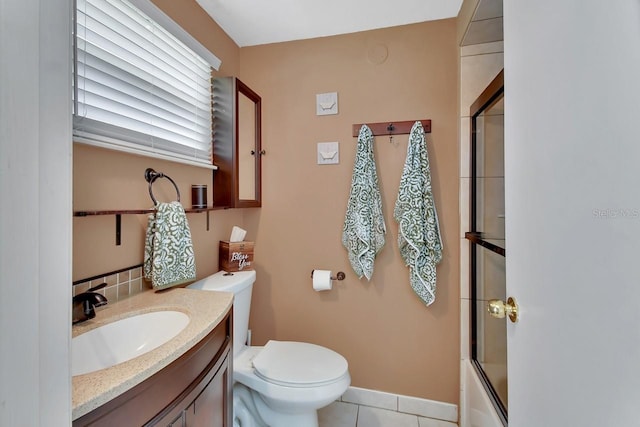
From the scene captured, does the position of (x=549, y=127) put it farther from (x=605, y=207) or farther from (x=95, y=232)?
(x=95, y=232)

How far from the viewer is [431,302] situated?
1629mm

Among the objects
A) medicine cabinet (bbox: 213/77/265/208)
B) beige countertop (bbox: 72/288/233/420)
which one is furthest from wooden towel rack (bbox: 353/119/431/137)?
beige countertop (bbox: 72/288/233/420)

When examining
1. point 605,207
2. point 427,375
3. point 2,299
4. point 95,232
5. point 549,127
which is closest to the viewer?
point 2,299

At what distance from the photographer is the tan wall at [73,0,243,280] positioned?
0.99 m

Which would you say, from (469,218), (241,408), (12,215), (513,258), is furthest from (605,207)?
(241,408)

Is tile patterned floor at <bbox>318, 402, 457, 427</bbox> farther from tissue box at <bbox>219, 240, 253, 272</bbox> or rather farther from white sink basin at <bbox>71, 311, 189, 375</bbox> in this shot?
white sink basin at <bbox>71, 311, 189, 375</bbox>

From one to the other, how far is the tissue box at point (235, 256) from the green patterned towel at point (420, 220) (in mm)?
924

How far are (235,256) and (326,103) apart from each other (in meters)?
1.12

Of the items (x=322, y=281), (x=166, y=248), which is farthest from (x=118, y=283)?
(x=322, y=281)

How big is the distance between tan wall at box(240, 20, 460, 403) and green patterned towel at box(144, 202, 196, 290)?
0.78 m

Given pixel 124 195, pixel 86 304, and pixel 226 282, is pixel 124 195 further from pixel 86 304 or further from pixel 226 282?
pixel 226 282

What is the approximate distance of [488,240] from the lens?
1.38 meters

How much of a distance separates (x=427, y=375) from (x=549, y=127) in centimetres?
163

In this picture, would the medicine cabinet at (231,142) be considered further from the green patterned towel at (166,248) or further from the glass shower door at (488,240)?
the glass shower door at (488,240)
